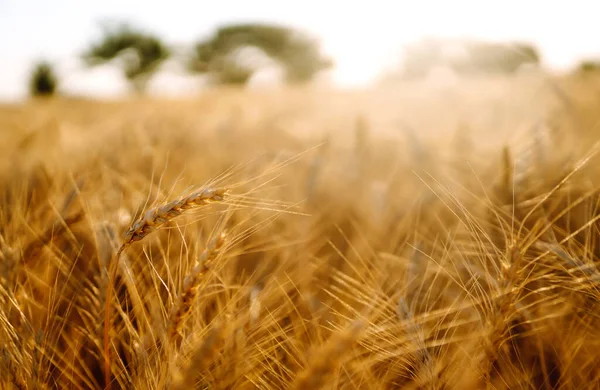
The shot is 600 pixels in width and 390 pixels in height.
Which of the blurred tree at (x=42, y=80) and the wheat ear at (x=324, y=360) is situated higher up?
the wheat ear at (x=324, y=360)

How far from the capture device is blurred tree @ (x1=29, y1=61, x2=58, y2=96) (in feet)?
45.4

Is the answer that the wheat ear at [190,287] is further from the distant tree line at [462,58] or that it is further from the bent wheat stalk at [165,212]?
the distant tree line at [462,58]

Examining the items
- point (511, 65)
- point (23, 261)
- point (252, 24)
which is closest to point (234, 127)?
point (23, 261)

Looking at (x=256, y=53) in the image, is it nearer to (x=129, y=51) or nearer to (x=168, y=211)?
(x=129, y=51)

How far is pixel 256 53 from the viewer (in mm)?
19938

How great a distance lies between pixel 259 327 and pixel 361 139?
3.48 feet

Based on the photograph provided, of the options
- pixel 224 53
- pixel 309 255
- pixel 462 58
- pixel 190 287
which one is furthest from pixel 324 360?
pixel 224 53

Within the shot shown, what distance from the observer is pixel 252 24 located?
20328mm

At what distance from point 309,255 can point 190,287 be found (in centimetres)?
39

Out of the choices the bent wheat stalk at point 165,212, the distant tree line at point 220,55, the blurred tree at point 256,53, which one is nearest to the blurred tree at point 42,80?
the distant tree line at point 220,55

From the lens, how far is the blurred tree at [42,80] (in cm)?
1383

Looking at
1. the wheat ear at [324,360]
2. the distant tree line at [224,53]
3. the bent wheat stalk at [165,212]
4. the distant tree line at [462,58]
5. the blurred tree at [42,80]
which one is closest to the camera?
the wheat ear at [324,360]

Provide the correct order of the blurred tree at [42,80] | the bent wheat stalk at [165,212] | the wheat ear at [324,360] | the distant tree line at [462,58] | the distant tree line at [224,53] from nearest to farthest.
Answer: the wheat ear at [324,360]
the bent wheat stalk at [165,212]
the distant tree line at [462,58]
the blurred tree at [42,80]
the distant tree line at [224,53]

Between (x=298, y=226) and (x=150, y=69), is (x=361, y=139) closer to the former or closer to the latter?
(x=298, y=226)
